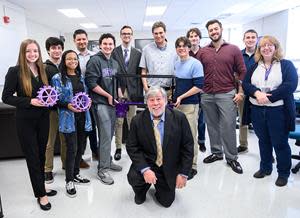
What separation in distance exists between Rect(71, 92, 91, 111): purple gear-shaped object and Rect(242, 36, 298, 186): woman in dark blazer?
1.64 metres

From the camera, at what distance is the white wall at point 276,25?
808 cm

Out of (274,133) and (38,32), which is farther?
(38,32)

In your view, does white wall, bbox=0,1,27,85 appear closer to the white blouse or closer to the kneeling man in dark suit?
the kneeling man in dark suit

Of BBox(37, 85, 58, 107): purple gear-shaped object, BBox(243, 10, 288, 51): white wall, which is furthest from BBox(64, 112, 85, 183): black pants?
BBox(243, 10, 288, 51): white wall

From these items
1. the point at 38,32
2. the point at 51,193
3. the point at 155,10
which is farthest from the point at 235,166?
the point at 38,32

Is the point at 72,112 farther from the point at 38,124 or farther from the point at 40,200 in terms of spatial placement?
the point at 40,200

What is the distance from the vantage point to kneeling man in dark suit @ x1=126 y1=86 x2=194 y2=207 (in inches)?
82.6

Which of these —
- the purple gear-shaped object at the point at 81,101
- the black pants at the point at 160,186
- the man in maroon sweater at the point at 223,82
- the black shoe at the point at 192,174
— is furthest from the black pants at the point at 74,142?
the man in maroon sweater at the point at 223,82

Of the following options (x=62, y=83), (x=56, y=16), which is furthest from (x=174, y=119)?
(x=56, y=16)

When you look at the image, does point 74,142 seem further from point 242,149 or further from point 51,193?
point 242,149

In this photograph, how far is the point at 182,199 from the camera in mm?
2307

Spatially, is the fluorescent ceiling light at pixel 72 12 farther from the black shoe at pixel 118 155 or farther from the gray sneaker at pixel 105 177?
the gray sneaker at pixel 105 177

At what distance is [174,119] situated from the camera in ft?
7.00

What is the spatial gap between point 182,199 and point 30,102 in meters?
1.57
